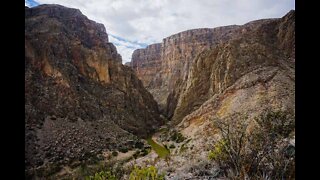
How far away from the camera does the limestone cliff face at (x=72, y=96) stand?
23.1m

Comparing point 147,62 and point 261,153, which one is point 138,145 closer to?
point 261,153

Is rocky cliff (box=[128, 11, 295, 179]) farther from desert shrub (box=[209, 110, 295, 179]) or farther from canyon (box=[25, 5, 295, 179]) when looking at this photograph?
desert shrub (box=[209, 110, 295, 179])

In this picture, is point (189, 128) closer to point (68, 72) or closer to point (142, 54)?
point (68, 72)

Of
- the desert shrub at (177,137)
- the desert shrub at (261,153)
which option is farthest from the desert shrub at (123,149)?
the desert shrub at (261,153)

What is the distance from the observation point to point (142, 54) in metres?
95.6

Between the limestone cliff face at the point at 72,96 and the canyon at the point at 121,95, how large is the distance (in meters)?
0.10

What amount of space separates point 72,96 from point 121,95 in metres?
9.45

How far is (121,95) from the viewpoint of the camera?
1485 inches

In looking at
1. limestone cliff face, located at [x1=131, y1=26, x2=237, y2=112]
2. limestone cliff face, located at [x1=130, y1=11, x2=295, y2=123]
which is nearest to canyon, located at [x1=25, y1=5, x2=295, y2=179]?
limestone cliff face, located at [x1=130, y1=11, x2=295, y2=123]

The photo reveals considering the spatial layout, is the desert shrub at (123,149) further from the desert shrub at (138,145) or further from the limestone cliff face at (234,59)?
the limestone cliff face at (234,59)

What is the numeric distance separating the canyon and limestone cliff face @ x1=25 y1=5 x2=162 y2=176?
10cm
